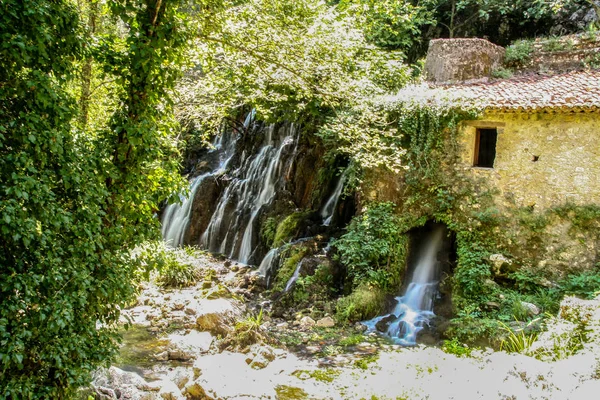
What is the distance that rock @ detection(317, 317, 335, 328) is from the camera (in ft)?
33.4

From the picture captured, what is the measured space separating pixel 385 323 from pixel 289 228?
15.4 ft

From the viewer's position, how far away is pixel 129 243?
6.12m

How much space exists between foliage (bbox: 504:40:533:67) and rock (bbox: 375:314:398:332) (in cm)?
978

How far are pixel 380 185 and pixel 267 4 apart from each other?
5.09m

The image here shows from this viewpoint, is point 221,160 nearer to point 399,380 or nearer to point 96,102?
point 96,102

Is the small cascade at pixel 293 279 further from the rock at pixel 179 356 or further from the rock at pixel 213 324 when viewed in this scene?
the rock at pixel 179 356

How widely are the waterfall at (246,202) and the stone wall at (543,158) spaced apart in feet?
23.2

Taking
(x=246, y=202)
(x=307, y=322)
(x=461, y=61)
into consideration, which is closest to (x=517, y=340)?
(x=307, y=322)

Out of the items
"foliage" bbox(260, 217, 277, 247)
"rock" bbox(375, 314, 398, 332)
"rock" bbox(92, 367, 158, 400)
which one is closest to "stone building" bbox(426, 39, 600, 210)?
"rock" bbox(375, 314, 398, 332)

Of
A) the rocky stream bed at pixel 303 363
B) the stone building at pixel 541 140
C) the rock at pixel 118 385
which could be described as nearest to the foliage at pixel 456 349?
the rocky stream bed at pixel 303 363

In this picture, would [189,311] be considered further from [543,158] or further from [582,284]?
[543,158]

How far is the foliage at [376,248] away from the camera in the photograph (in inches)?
436

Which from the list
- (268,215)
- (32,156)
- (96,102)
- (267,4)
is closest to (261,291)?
(268,215)

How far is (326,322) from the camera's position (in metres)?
10.3
